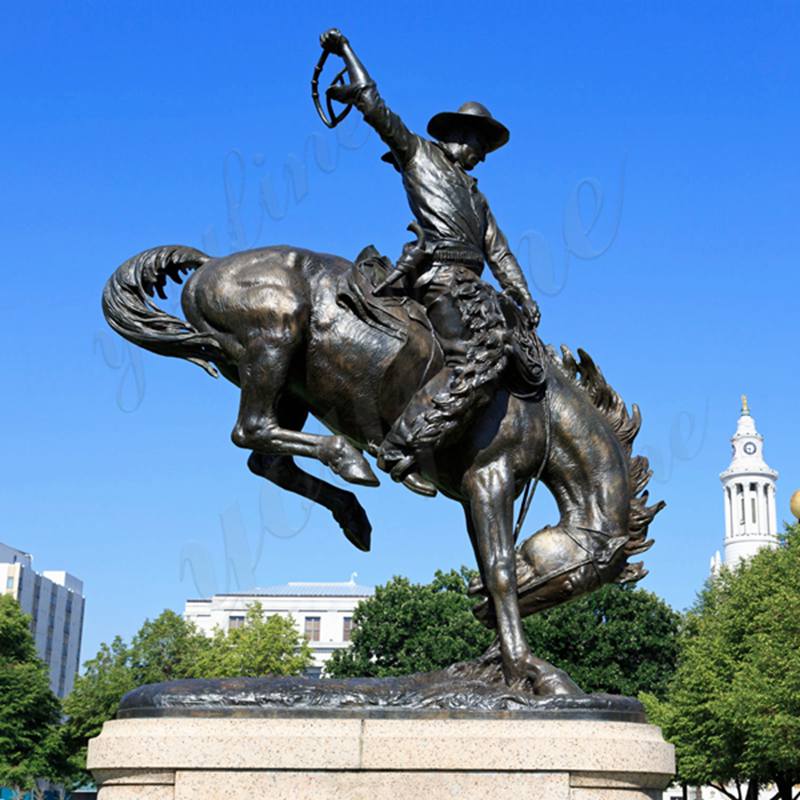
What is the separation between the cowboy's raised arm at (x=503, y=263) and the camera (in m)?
9.12

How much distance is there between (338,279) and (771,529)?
108 m

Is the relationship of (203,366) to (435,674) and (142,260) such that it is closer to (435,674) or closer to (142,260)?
(142,260)

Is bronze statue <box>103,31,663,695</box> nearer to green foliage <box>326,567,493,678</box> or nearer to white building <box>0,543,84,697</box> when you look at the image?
green foliage <box>326,567,493,678</box>

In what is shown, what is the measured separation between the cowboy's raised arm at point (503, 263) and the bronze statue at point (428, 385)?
10.2 inches

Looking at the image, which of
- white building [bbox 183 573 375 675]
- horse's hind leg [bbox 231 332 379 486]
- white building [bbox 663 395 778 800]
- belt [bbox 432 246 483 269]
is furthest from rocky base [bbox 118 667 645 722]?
white building [bbox 663 395 778 800]

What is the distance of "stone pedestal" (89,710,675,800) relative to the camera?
269 inches

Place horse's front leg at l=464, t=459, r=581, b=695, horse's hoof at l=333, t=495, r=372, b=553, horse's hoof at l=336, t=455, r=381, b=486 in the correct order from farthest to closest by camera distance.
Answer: horse's hoof at l=333, t=495, r=372, b=553 → horse's hoof at l=336, t=455, r=381, b=486 → horse's front leg at l=464, t=459, r=581, b=695

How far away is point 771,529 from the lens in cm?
10912

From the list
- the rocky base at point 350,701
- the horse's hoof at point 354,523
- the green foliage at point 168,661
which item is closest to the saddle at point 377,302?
the horse's hoof at point 354,523

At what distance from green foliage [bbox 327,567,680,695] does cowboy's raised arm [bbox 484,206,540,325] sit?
33587mm

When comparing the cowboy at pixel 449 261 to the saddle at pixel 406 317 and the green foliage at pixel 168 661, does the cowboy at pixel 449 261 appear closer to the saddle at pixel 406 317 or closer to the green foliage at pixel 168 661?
the saddle at pixel 406 317

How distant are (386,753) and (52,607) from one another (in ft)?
318

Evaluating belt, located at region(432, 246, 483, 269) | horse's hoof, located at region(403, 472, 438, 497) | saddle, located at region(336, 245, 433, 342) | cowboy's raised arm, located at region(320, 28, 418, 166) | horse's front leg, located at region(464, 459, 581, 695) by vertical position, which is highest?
cowboy's raised arm, located at region(320, 28, 418, 166)

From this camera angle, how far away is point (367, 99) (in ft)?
28.4
